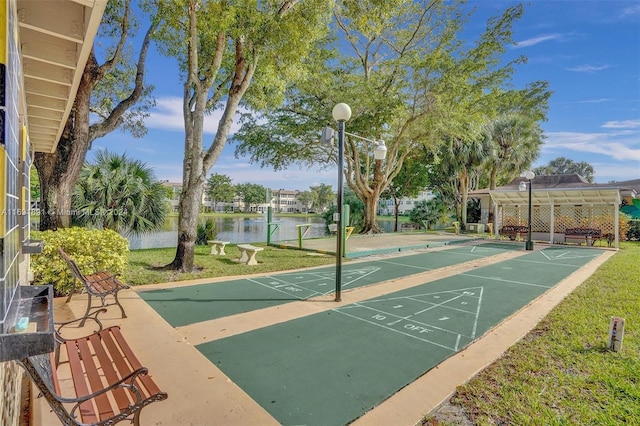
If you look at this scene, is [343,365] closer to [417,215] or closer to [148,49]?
[148,49]

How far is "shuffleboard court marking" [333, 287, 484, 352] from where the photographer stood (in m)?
4.42

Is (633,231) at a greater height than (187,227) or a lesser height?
lesser

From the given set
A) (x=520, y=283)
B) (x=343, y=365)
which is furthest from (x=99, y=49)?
(x=520, y=283)

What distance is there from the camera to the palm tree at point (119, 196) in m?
11.6

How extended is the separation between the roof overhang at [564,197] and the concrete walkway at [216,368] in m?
12.5

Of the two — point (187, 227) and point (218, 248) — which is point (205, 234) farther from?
point (187, 227)

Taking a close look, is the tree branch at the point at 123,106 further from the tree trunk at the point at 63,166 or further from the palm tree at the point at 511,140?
the palm tree at the point at 511,140

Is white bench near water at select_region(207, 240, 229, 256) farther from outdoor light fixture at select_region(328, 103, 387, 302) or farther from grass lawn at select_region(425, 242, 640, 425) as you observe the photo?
grass lawn at select_region(425, 242, 640, 425)

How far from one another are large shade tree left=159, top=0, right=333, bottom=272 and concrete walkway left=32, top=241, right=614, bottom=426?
2.87m

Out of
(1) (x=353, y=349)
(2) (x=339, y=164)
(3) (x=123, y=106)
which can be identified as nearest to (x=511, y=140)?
(2) (x=339, y=164)

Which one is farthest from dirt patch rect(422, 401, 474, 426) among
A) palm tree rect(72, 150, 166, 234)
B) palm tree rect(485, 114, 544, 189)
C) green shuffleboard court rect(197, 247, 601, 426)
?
palm tree rect(485, 114, 544, 189)

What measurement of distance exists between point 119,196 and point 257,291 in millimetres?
8784

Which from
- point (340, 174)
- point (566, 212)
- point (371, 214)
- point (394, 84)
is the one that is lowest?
point (371, 214)

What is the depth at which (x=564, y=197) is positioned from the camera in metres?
16.9
